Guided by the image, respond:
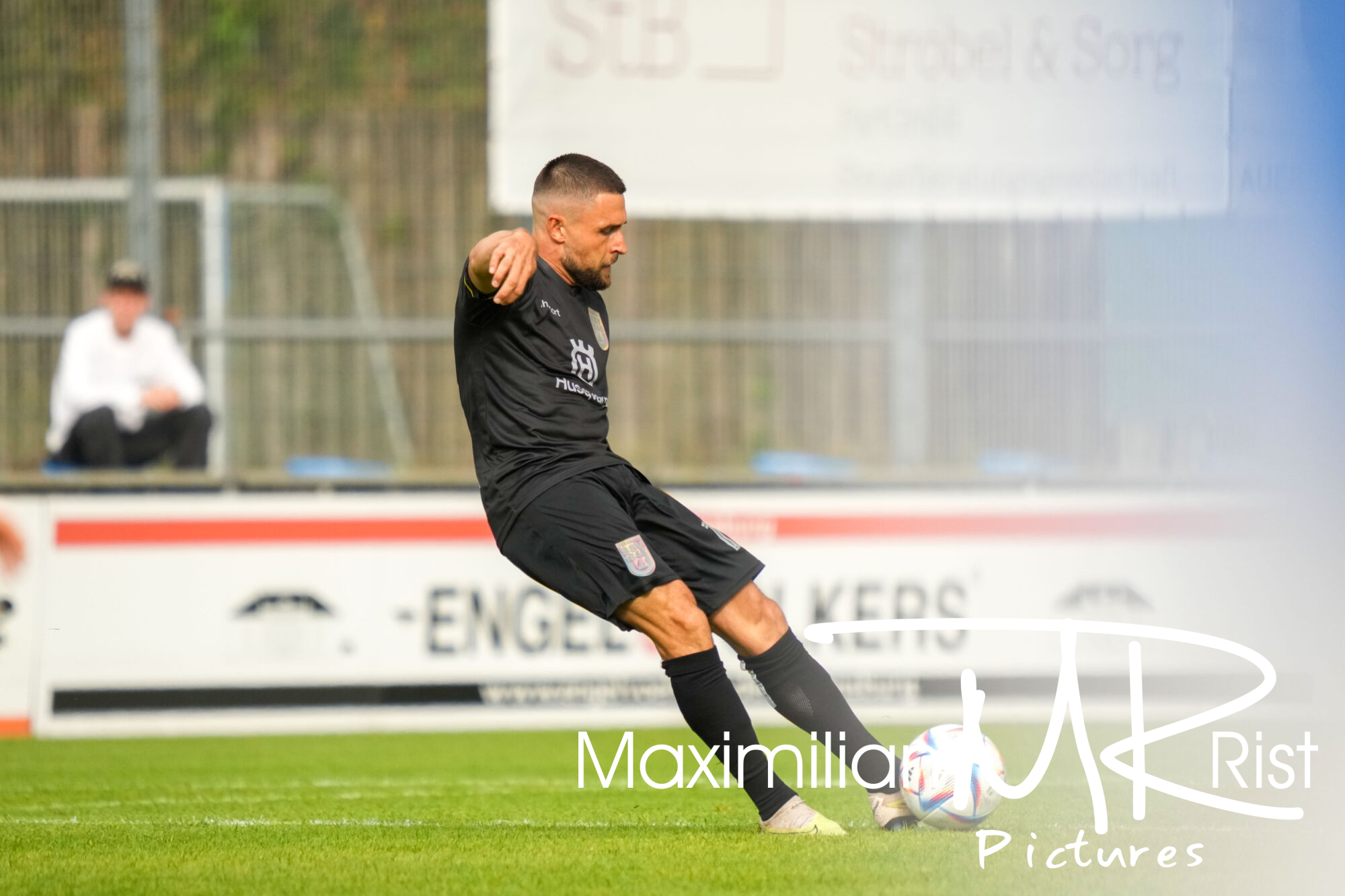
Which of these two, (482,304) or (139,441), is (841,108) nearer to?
(139,441)

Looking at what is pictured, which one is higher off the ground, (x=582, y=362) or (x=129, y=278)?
(x=129, y=278)

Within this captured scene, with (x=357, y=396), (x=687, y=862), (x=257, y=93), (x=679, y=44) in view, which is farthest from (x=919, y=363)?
(x=687, y=862)

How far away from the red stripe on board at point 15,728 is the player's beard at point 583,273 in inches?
190

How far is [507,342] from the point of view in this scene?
524 centimetres

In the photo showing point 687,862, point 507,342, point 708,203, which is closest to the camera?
point 687,862

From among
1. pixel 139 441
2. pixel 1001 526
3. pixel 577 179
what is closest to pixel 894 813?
pixel 577 179

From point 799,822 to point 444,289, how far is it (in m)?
5.72

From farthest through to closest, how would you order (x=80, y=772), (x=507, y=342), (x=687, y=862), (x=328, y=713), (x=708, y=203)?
(x=708, y=203), (x=328, y=713), (x=80, y=772), (x=507, y=342), (x=687, y=862)

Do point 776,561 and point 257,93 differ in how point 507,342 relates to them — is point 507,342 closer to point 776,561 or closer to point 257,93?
point 776,561

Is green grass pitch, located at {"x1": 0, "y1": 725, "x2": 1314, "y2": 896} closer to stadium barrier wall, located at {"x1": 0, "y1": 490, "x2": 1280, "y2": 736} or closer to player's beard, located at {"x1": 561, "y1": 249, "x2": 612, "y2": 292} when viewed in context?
stadium barrier wall, located at {"x1": 0, "y1": 490, "x2": 1280, "y2": 736}

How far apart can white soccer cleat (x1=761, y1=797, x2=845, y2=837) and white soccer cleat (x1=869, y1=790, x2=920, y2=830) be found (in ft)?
0.48

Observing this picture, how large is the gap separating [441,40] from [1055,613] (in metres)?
4.69

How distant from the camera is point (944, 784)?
516 centimetres

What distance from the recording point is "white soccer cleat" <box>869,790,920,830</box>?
5.23 m
